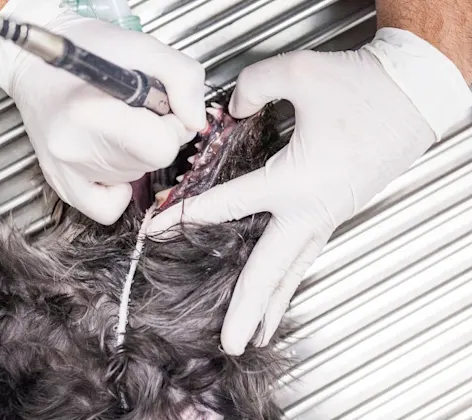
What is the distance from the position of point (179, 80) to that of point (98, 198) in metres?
0.26

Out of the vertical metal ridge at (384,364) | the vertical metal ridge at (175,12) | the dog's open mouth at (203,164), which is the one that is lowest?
the vertical metal ridge at (384,364)

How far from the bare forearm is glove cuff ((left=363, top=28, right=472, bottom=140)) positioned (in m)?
0.02

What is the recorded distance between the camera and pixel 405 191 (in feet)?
4.83

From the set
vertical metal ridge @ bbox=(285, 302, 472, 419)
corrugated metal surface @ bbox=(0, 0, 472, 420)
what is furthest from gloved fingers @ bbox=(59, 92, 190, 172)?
vertical metal ridge @ bbox=(285, 302, 472, 419)

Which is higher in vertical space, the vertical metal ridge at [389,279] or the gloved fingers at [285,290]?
the gloved fingers at [285,290]

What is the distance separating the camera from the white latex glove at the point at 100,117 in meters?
0.99

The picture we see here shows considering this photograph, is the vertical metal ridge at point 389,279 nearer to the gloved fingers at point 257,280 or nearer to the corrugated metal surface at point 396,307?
the corrugated metal surface at point 396,307

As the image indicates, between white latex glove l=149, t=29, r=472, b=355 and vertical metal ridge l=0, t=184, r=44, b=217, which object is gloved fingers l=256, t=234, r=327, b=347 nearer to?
white latex glove l=149, t=29, r=472, b=355

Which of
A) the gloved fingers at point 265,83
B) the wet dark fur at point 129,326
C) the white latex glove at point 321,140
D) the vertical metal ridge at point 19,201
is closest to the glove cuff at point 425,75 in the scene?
the white latex glove at point 321,140

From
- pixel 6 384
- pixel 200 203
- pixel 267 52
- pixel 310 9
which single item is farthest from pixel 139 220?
pixel 310 9

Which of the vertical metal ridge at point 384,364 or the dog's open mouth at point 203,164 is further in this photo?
the vertical metal ridge at point 384,364

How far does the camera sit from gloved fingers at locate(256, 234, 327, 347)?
1.17m

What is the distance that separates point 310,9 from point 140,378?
0.92 metres

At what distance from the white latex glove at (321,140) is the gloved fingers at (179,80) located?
0.39 feet
